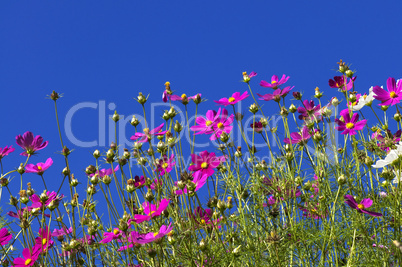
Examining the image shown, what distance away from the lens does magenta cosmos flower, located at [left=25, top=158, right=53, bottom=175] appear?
5.92 ft

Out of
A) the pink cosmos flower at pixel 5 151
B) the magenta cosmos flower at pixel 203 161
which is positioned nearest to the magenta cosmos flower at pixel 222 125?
the magenta cosmos flower at pixel 203 161

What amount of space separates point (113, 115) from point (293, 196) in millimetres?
751

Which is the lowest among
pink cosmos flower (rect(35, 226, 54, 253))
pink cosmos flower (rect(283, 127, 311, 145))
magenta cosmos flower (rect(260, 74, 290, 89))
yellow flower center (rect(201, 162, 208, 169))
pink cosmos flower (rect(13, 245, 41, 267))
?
pink cosmos flower (rect(13, 245, 41, 267))

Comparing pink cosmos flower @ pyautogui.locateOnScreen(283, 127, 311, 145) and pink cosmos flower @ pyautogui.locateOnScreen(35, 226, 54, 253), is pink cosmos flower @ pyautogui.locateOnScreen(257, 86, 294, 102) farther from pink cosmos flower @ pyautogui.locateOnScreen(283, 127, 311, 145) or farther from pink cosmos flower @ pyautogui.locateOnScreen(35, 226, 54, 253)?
pink cosmos flower @ pyautogui.locateOnScreen(35, 226, 54, 253)

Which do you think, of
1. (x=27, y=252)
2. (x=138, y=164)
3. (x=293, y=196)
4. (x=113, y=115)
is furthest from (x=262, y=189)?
(x=27, y=252)

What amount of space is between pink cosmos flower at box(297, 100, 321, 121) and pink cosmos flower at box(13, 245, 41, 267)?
3.53 feet

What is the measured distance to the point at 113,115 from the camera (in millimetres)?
1934

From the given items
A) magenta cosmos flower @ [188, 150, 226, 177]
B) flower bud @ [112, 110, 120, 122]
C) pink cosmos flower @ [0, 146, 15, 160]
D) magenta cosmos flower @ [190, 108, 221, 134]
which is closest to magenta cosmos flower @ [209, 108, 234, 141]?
magenta cosmos flower @ [190, 108, 221, 134]

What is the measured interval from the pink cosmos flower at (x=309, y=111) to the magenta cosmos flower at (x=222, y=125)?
0.31m

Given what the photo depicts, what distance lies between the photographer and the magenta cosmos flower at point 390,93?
1.85 m

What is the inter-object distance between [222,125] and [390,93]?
0.65 meters

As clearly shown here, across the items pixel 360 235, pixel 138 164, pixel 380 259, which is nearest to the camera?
pixel 380 259

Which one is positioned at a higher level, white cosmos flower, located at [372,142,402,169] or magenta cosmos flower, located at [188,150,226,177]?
magenta cosmos flower, located at [188,150,226,177]

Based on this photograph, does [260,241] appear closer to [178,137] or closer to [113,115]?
[178,137]
